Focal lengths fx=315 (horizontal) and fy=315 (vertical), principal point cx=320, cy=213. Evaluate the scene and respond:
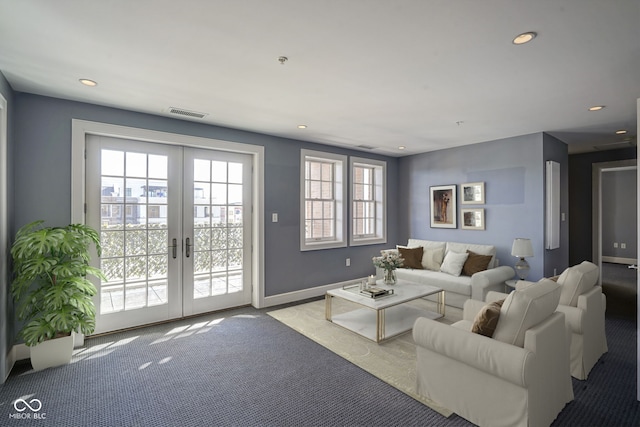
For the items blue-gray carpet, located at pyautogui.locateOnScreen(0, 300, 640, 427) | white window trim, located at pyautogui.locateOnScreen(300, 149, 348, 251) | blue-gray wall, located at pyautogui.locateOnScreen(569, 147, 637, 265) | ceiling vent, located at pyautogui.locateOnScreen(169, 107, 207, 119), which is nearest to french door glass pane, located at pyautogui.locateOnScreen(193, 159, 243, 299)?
ceiling vent, located at pyautogui.locateOnScreen(169, 107, 207, 119)

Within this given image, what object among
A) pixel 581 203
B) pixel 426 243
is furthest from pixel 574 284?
pixel 581 203

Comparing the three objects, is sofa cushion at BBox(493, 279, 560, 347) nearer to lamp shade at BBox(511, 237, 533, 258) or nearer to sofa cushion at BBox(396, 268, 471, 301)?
sofa cushion at BBox(396, 268, 471, 301)

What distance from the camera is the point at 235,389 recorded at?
2.48 metres

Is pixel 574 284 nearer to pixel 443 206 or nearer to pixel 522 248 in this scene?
pixel 522 248

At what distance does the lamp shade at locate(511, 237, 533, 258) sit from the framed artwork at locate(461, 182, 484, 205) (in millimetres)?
970

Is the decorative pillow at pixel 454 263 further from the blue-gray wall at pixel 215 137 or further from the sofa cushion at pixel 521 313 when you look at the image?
the sofa cushion at pixel 521 313

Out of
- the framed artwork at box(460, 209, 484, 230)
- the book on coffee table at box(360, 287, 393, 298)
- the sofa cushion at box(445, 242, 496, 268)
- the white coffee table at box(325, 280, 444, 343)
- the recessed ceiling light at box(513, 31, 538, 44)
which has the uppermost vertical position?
the recessed ceiling light at box(513, 31, 538, 44)

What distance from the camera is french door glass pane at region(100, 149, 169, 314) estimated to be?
357cm

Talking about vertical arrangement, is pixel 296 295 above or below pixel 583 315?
below

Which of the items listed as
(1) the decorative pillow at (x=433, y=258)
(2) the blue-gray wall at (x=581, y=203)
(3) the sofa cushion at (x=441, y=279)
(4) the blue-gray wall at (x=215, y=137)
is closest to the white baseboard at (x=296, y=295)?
(4) the blue-gray wall at (x=215, y=137)

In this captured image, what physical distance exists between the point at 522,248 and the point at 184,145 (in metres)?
4.74

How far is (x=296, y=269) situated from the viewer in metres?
5.00

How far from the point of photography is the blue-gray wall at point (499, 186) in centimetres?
459

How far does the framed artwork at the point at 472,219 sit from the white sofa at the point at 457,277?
35 cm
